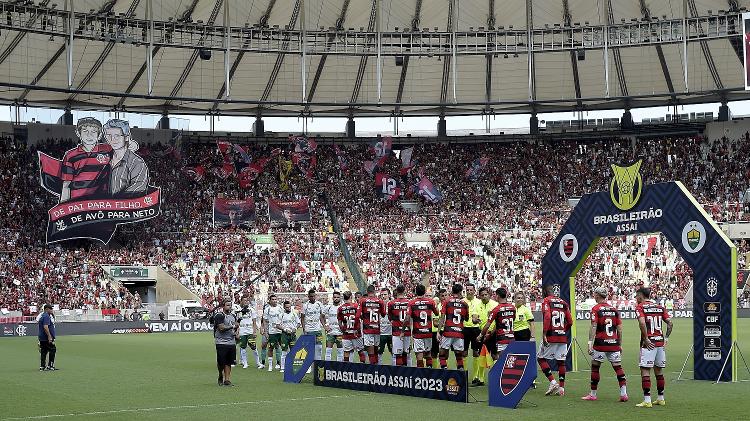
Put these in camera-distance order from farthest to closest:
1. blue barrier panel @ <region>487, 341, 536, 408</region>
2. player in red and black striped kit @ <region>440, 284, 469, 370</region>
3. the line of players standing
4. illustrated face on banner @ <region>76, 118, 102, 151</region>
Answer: illustrated face on banner @ <region>76, 118, 102, 151</region>, player in red and black striped kit @ <region>440, 284, 469, 370</region>, the line of players standing, blue barrier panel @ <region>487, 341, 536, 408</region>

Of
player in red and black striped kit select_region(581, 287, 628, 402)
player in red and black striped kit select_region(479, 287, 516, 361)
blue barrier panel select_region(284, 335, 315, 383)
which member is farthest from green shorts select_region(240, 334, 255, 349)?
player in red and black striped kit select_region(581, 287, 628, 402)

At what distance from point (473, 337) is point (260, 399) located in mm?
4860

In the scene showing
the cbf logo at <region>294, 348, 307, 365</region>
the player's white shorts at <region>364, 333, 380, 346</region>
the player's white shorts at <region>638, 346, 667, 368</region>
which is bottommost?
the cbf logo at <region>294, 348, 307, 365</region>

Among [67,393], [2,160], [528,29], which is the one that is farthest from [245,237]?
[67,393]

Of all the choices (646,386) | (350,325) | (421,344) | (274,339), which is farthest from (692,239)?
(274,339)

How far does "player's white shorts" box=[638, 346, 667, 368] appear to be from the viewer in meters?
16.8

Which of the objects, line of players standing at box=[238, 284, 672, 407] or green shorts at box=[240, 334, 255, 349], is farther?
green shorts at box=[240, 334, 255, 349]

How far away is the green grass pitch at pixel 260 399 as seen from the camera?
15773 millimetres

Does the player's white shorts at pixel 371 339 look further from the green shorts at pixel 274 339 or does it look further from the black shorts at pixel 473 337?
the green shorts at pixel 274 339

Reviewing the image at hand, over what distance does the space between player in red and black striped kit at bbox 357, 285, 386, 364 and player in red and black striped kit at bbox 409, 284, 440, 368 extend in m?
1.32

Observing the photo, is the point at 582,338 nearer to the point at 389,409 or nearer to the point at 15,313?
the point at 389,409

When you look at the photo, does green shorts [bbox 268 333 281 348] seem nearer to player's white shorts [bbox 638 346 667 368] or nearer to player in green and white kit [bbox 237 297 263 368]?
player in green and white kit [bbox 237 297 263 368]

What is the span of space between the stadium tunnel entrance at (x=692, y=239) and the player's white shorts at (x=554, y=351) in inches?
149

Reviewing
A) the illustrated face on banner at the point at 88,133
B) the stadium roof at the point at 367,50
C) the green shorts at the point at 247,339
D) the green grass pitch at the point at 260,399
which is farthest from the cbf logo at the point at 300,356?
the illustrated face on banner at the point at 88,133
